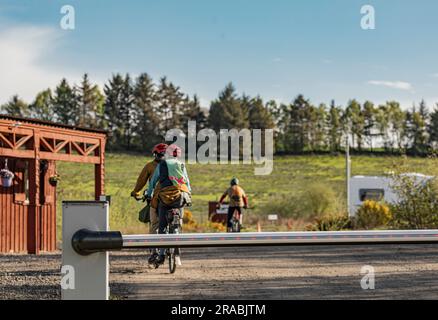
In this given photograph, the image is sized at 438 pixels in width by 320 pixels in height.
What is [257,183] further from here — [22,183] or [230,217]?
[22,183]

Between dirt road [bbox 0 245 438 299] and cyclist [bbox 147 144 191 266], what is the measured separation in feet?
2.87

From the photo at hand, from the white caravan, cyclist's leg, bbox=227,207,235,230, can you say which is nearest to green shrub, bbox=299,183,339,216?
the white caravan

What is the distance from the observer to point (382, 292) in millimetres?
8906

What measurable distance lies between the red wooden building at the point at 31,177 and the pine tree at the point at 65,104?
65.8m

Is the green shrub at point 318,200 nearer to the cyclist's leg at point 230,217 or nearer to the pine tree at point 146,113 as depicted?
the cyclist's leg at point 230,217

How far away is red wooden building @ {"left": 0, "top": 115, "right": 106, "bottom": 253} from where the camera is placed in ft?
62.8

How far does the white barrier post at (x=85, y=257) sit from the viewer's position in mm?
2770

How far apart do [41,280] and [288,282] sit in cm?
340

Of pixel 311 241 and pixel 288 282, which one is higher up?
pixel 311 241

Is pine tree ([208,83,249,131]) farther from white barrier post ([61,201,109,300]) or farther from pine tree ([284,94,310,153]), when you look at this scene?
white barrier post ([61,201,109,300])

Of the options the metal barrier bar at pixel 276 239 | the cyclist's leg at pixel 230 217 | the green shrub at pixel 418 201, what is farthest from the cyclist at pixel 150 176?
the green shrub at pixel 418 201
